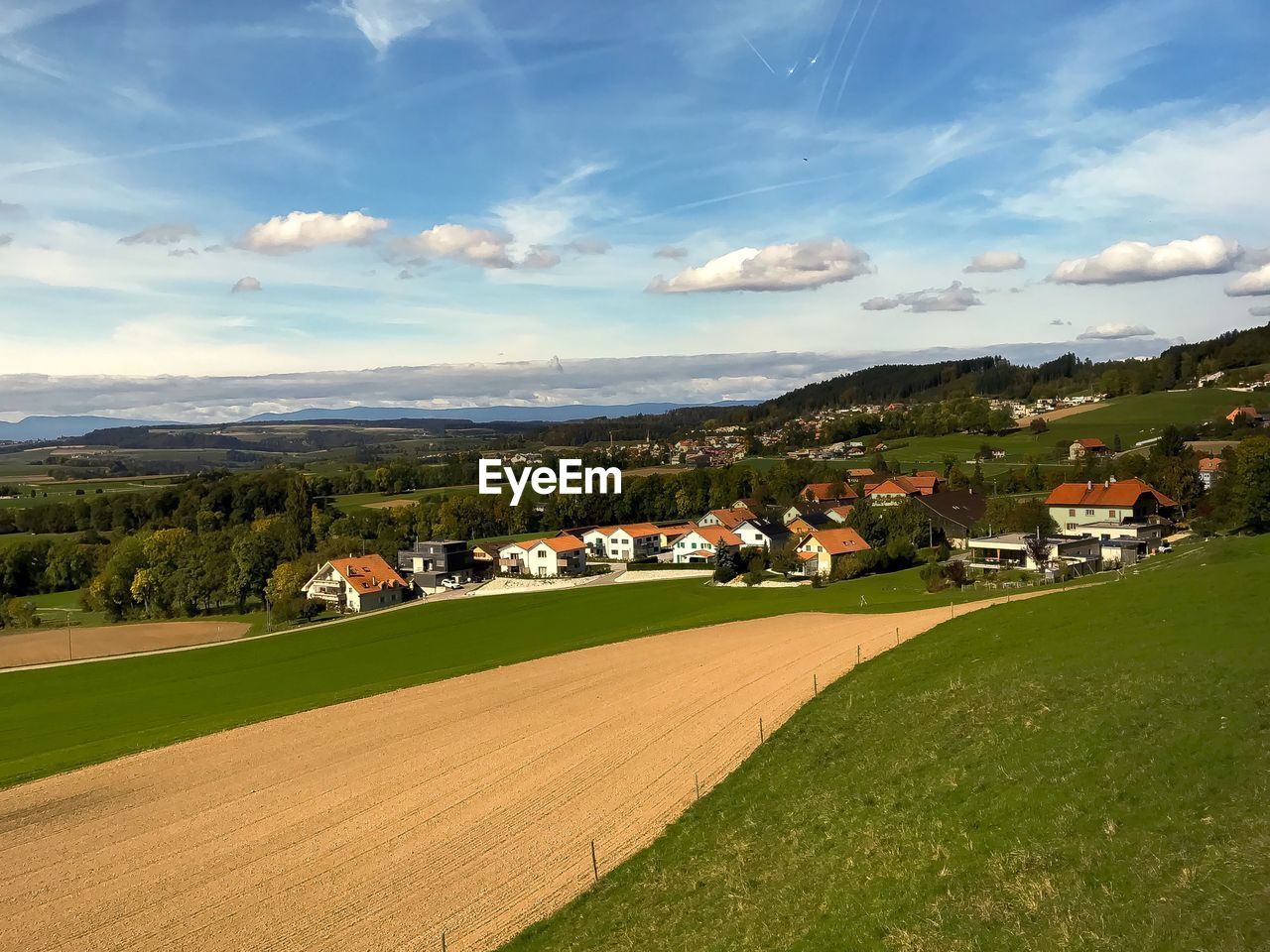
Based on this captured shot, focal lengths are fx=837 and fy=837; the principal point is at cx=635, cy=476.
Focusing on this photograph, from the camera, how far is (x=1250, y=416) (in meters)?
112

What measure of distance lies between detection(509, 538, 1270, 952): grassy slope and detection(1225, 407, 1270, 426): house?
108m

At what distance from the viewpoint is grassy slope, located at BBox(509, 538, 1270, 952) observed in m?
10.2

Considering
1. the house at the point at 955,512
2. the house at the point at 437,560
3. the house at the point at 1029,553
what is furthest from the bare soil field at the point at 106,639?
the house at the point at 955,512

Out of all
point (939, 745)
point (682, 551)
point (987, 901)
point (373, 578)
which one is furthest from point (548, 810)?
point (682, 551)

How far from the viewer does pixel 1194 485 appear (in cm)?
7288

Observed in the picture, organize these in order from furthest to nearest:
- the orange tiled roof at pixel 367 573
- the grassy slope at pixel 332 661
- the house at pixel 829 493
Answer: the house at pixel 829 493, the orange tiled roof at pixel 367 573, the grassy slope at pixel 332 661

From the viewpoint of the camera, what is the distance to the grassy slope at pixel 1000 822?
402 inches

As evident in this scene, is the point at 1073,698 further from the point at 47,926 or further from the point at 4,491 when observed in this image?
the point at 4,491

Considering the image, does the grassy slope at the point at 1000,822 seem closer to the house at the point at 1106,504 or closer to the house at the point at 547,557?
the house at the point at 1106,504

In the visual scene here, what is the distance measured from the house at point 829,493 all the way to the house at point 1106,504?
127 feet

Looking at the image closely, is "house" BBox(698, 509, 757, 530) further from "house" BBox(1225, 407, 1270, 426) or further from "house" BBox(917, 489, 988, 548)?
"house" BBox(1225, 407, 1270, 426)

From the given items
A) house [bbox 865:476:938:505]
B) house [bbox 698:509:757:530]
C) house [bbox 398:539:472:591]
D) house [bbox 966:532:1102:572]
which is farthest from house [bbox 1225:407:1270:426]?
house [bbox 398:539:472:591]

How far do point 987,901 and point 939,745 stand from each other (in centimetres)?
650

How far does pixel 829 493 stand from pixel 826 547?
43232mm
